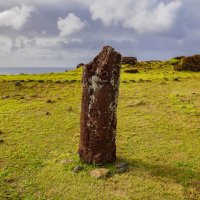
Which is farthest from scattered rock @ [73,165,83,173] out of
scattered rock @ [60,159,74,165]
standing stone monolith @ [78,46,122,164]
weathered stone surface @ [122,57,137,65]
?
weathered stone surface @ [122,57,137,65]

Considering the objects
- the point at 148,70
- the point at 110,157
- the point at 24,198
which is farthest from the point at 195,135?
the point at 148,70

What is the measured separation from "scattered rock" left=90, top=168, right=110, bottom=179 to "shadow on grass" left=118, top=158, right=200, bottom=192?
44.6 inches

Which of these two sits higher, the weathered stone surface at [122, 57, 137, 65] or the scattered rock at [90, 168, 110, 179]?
the weathered stone surface at [122, 57, 137, 65]

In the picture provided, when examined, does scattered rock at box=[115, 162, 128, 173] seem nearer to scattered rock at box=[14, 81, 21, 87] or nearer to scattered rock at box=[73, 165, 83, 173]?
scattered rock at box=[73, 165, 83, 173]

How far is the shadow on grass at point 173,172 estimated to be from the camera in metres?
15.8

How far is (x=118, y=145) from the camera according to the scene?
66.4 ft

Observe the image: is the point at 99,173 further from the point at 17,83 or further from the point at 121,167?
the point at 17,83

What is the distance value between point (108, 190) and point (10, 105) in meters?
17.5

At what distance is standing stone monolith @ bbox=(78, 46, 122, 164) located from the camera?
16984 mm

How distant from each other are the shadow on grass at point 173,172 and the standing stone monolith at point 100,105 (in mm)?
1266

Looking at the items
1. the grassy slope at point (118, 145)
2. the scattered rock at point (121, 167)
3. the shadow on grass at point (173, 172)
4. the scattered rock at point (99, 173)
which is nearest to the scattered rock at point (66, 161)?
the grassy slope at point (118, 145)

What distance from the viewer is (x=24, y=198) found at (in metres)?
14.8

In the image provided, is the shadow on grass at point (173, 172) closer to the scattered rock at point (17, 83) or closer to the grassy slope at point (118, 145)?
the grassy slope at point (118, 145)

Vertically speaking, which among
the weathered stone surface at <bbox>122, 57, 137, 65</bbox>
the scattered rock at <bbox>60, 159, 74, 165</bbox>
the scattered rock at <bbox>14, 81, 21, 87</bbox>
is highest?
the weathered stone surface at <bbox>122, 57, 137, 65</bbox>
